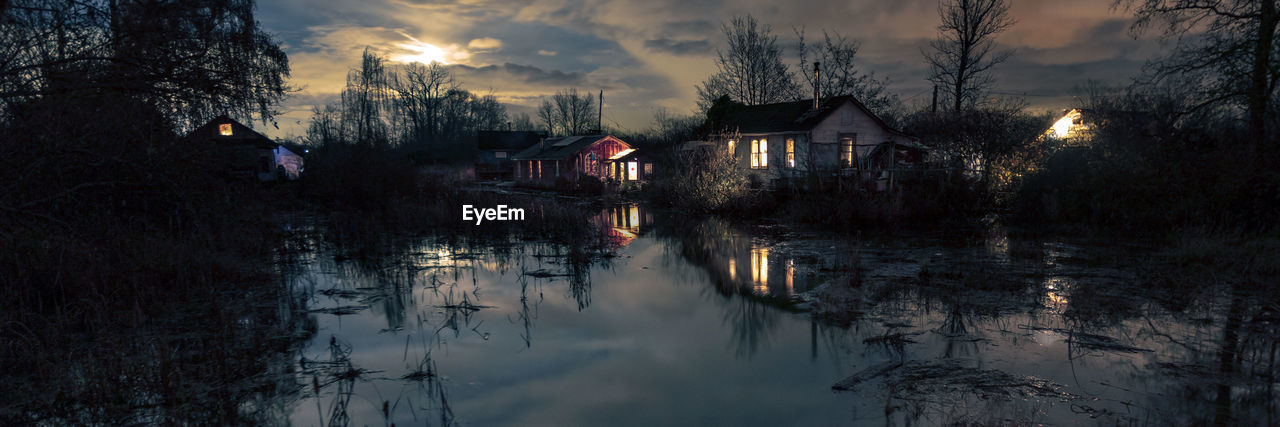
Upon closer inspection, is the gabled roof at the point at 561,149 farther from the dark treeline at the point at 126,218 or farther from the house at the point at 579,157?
the dark treeline at the point at 126,218

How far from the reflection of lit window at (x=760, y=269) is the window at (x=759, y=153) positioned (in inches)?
684

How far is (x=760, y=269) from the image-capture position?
11.6 m

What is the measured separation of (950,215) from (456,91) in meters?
76.9

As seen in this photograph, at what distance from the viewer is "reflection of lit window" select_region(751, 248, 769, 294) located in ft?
33.0

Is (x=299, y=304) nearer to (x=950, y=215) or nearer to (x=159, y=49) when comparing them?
(x=159, y=49)

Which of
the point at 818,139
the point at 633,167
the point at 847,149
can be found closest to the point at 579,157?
the point at 633,167

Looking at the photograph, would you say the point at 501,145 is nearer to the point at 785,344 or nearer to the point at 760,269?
the point at 760,269

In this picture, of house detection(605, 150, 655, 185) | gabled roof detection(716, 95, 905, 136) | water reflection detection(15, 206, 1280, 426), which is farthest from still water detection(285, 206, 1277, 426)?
house detection(605, 150, 655, 185)

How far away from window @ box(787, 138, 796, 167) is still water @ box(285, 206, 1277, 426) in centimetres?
1723

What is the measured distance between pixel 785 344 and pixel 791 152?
23.6 m

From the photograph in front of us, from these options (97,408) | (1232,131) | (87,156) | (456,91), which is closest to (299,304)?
(87,156)

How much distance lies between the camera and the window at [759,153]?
30570 millimetres

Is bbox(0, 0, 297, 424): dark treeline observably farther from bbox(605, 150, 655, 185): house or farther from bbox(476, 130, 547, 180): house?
bbox(476, 130, 547, 180): house

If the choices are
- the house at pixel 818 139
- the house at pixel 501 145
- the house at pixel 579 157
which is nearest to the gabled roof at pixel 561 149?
the house at pixel 579 157
